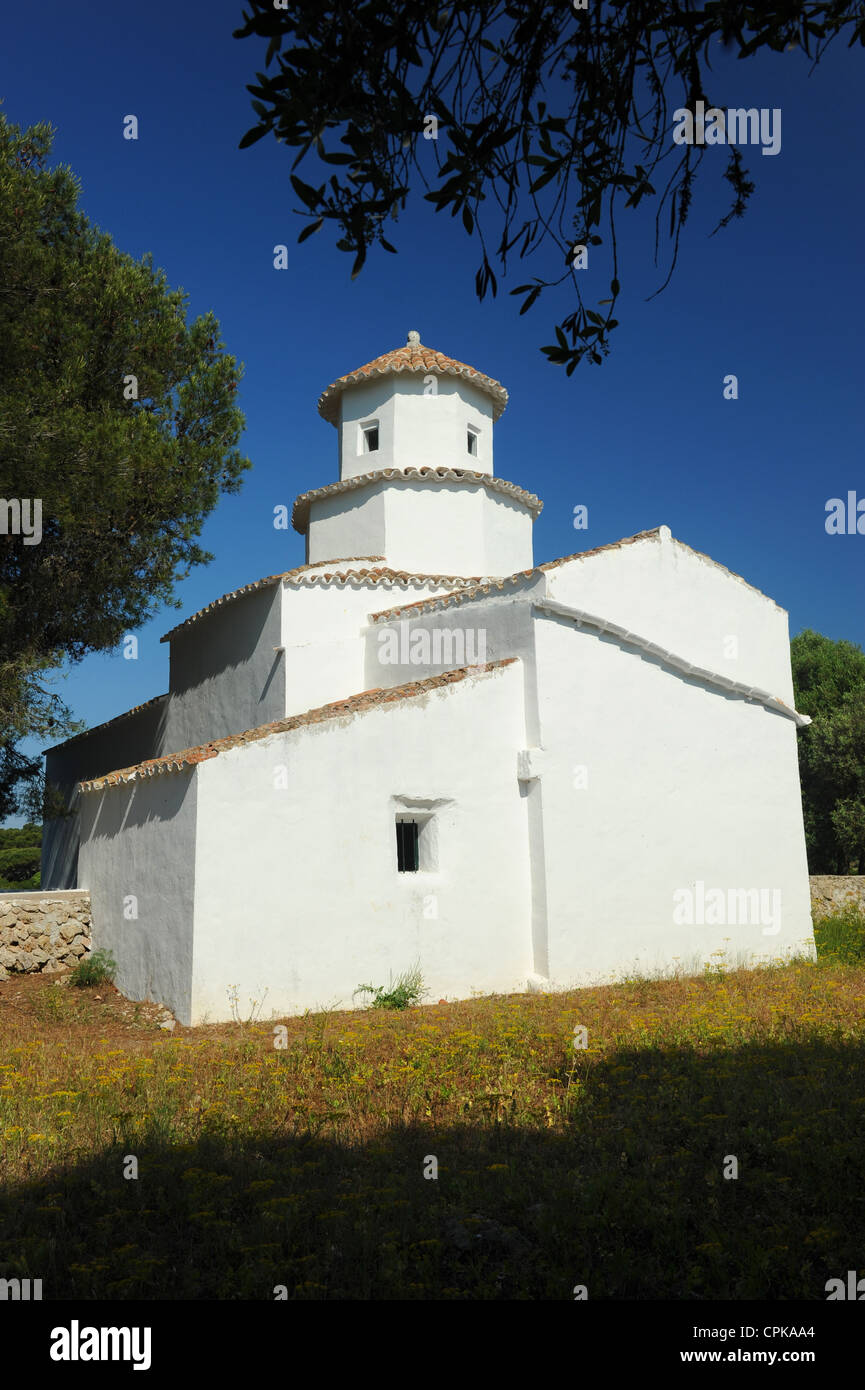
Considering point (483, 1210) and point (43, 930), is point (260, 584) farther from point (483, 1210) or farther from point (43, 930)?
point (483, 1210)

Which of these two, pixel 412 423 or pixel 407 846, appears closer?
pixel 407 846

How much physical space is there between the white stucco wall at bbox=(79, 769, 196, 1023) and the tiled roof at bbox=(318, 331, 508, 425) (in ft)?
31.7

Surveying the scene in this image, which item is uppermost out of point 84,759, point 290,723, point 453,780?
point 84,759

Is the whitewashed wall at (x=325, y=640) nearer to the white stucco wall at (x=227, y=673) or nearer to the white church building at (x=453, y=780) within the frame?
the white church building at (x=453, y=780)

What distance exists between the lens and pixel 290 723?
11773mm

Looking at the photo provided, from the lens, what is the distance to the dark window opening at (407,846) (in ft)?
42.9

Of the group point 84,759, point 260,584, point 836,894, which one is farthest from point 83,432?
point 836,894

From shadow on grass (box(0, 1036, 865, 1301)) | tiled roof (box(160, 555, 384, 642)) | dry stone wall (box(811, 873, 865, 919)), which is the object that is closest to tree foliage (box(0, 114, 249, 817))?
tiled roof (box(160, 555, 384, 642))

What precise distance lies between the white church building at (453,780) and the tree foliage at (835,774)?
1761cm

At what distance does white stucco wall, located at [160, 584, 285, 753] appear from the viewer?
16.0 m

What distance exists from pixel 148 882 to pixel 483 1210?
808cm

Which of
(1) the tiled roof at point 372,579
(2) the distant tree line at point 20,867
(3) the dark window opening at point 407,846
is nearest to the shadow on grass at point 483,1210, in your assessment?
(3) the dark window opening at point 407,846

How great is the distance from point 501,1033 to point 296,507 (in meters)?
13.2
